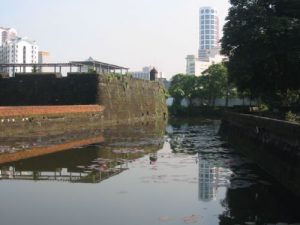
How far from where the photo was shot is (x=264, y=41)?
2341 cm

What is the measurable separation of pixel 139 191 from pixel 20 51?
9208cm

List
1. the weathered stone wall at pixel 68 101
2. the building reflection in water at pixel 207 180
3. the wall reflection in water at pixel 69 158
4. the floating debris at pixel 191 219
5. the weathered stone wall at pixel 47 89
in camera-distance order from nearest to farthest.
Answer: the floating debris at pixel 191 219 < the building reflection in water at pixel 207 180 < the wall reflection in water at pixel 69 158 < the weathered stone wall at pixel 68 101 < the weathered stone wall at pixel 47 89

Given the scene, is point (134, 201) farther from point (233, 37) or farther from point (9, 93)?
point (9, 93)

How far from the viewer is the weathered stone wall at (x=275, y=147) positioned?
1032cm

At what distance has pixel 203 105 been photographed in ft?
219

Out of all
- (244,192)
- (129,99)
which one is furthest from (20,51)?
(244,192)

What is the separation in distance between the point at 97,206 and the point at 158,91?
50101mm

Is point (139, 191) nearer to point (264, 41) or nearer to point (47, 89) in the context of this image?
point (264, 41)

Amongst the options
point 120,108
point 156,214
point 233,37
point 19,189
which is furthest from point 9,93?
point 156,214

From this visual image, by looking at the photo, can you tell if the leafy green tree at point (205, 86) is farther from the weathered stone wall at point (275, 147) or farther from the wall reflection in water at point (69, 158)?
the weathered stone wall at point (275, 147)

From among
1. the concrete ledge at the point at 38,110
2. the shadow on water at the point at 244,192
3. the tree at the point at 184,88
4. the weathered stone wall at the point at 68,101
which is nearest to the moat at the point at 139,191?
the shadow on water at the point at 244,192

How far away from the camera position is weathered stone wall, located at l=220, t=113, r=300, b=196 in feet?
33.9

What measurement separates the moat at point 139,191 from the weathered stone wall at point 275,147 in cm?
31

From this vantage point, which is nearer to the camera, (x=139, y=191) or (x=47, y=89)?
(x=139, y=191)
